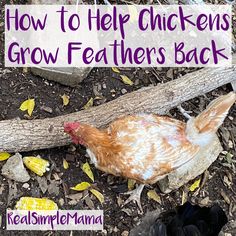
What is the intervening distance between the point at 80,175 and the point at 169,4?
178 cm

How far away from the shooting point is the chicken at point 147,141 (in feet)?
10.4

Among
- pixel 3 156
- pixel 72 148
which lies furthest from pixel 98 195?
pixel 3 156

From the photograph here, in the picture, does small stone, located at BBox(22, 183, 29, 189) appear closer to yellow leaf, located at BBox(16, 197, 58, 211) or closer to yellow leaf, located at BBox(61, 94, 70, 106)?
yellow leaf, located at BBox(16, 197, 58, 211)

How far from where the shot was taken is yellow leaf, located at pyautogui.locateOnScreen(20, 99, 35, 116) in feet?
12.0

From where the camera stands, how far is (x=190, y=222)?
295 cm

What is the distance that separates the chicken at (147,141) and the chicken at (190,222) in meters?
0.31

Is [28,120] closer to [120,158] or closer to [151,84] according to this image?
[120,158]

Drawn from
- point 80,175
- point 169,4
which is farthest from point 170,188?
point 169,4

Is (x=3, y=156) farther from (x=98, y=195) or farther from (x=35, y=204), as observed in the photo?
(x=98, y=195)

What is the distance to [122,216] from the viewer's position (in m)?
3.46

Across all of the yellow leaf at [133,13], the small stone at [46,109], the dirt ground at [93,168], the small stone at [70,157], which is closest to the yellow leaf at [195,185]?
the dirt ground at [93,168]

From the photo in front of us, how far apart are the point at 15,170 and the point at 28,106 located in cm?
52

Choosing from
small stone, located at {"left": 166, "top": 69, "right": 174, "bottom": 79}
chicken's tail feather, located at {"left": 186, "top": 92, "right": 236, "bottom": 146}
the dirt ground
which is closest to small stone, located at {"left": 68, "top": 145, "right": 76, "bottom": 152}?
the dirt ground

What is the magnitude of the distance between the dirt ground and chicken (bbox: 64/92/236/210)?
0.31m
